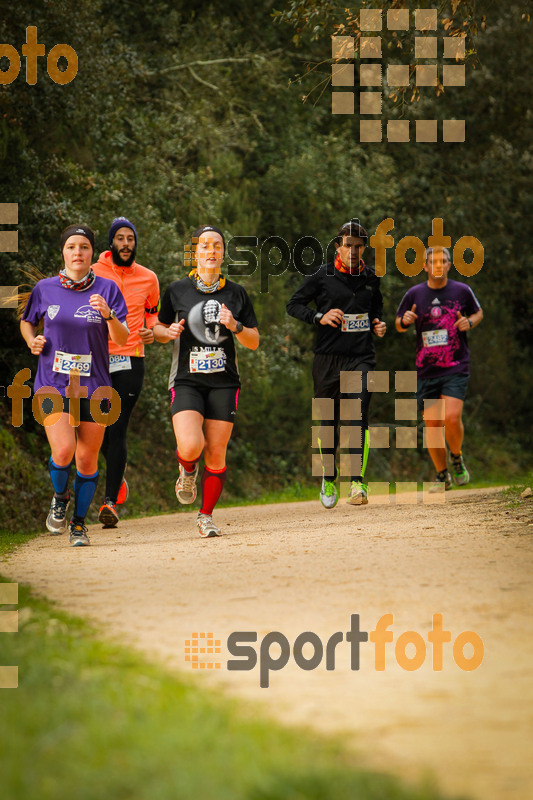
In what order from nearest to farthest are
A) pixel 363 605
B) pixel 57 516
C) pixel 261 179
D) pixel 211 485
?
1. pixel 363 605
2. pixel 211 485
3. pixel 57 516
4. pixel 261 179

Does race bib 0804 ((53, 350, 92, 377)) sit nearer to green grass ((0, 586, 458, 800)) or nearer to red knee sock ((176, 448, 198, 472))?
red knee sock ((176, 448, 198, 472))

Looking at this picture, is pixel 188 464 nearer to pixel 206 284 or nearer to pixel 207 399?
pixel 207 399

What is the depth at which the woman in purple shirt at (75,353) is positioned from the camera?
884 centimetres

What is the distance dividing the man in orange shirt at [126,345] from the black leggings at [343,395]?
1677 mm

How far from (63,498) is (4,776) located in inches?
249

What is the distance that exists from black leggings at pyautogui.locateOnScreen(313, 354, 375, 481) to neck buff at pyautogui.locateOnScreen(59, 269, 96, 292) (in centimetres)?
269

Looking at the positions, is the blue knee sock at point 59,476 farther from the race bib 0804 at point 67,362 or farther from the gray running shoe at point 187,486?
the gray running shoe at point 187,486

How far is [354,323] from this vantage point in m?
10.8

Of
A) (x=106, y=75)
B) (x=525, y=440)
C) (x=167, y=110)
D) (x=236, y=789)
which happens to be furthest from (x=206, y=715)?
(x=525, y=440)

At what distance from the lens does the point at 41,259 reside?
15375 mm

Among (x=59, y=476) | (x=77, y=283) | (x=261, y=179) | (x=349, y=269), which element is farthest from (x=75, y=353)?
(x=261, y=179)

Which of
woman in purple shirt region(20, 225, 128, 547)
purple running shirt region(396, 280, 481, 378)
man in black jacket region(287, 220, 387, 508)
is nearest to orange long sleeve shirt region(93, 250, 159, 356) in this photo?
man in black jacket region(287, 220, 387, 508)

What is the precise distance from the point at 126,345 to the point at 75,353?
5.54 feet

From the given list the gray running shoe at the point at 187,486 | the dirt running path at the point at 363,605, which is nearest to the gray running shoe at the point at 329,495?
the dirt running path at the point at 363,605
